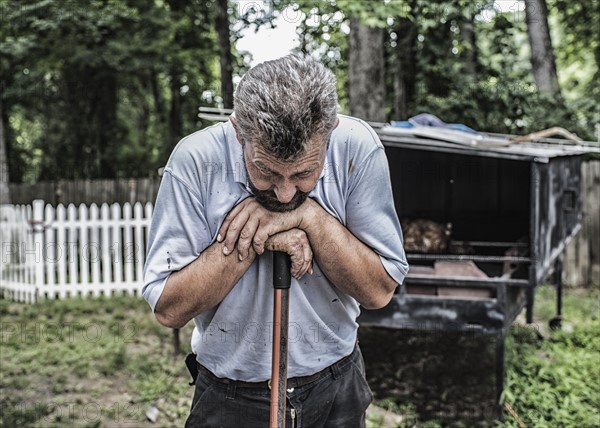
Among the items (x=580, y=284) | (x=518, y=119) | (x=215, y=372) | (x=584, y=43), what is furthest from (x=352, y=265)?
(x=584, y=43)

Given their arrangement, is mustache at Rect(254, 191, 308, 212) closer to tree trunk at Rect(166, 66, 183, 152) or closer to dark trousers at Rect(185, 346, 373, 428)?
dark trousers at Rect(185, 346, 373, 428)

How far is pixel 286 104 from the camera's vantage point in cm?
149

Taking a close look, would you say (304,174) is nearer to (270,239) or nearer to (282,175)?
(282,175)

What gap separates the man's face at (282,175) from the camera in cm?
160

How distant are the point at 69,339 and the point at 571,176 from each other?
6411mm

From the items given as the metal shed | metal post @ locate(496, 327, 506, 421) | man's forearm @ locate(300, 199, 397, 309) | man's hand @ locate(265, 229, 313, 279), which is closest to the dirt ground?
metal post @ locate(496, 327, 506, 421)

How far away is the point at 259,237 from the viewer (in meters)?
1.68

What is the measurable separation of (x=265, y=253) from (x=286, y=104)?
1.76ft

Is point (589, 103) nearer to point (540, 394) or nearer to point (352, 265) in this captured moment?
point (540, 394)

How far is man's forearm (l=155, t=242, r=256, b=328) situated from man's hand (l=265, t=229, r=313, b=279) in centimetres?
7

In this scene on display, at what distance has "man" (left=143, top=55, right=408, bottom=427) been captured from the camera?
1570mm

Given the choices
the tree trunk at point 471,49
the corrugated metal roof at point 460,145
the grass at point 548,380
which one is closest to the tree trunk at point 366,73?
the corrugated metal roof at point 460,145

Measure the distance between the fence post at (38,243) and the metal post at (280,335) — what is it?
8383mm

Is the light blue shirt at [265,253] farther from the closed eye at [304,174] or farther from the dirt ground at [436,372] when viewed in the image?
the dirt ground at [436,372]
